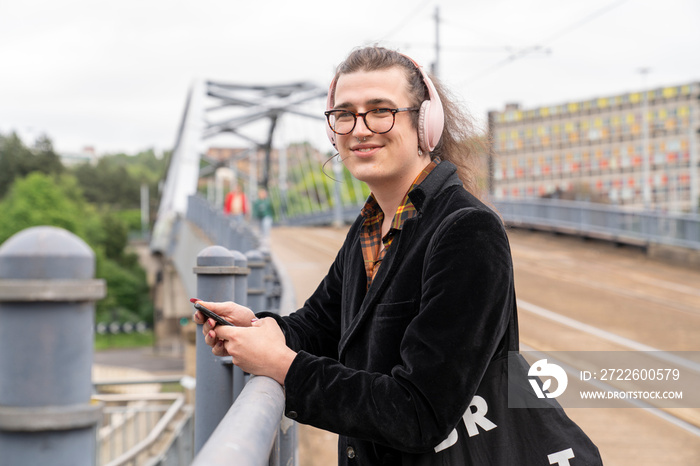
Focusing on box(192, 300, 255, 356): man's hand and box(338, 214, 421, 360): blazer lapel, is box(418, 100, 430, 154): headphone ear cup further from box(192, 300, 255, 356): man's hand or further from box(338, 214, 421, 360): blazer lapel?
box(192, 300, 255, 356): man's hand

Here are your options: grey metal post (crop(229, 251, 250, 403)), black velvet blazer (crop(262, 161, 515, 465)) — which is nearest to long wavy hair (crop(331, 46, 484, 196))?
black velvet blazer (crop(262, 161, 515, 465))

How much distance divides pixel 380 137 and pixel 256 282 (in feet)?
9.91

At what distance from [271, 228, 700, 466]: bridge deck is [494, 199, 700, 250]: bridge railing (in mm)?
361

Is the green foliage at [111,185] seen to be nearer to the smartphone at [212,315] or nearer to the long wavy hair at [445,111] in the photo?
the long wavy hair at [445,111]

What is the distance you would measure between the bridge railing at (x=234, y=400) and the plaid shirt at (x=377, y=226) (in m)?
0.46

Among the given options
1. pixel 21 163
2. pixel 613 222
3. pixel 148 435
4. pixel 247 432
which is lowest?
pixel 148 435

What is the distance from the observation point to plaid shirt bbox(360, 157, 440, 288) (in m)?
2.03

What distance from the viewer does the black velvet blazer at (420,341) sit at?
5.40 feet

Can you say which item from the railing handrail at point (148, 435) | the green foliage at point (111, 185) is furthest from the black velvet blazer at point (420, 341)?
the green foliage at point (111, 185)

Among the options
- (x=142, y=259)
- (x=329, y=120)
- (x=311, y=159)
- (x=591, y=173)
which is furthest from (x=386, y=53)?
(x=591, y=173)

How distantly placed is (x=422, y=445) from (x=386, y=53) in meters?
1.07

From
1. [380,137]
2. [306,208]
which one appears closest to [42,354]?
[380,137]

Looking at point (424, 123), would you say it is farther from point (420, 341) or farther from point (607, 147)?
point (607, 147)

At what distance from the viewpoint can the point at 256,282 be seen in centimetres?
498
